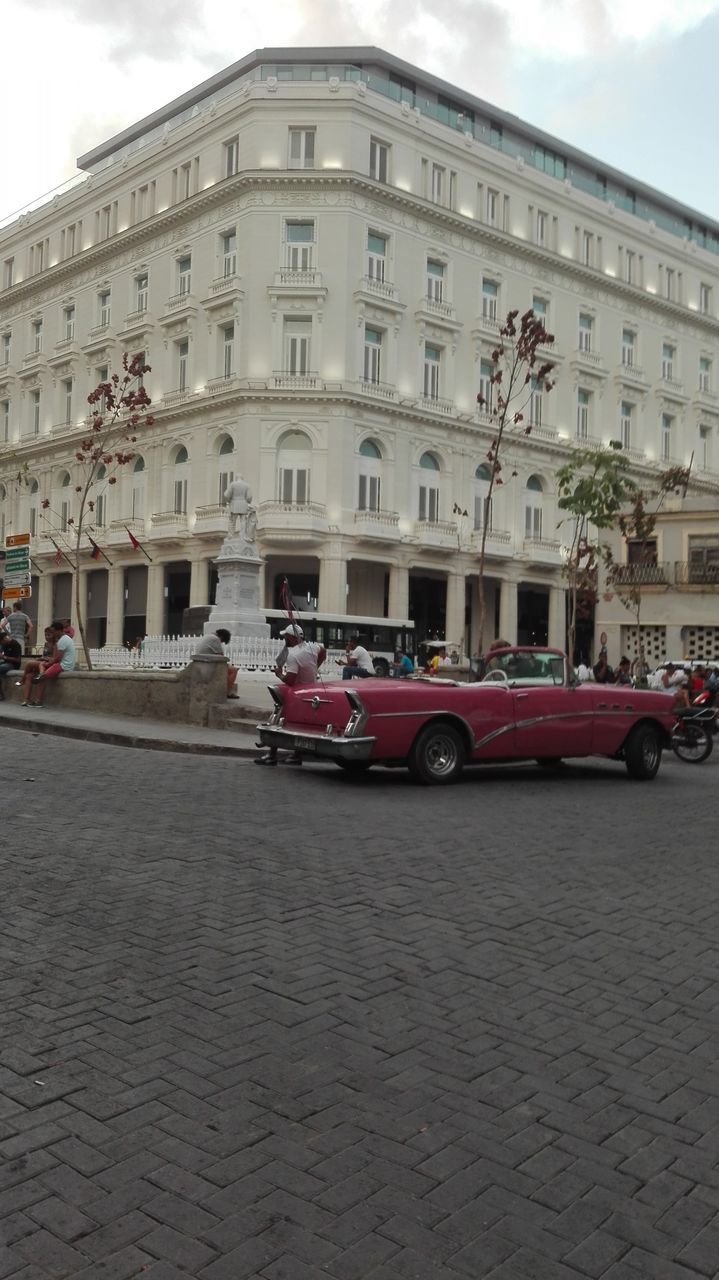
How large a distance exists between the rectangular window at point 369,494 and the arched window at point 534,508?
31.5 ft

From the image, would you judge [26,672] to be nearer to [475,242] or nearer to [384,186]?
[384,186]

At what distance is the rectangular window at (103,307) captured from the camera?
4990 centimetres

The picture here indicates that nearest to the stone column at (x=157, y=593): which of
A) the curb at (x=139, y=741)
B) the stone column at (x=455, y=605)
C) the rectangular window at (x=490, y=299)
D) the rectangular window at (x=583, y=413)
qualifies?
the stone column at (x=455, y=605)

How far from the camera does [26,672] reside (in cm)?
1820

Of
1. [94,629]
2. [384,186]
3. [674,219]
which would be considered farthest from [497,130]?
[94,629]

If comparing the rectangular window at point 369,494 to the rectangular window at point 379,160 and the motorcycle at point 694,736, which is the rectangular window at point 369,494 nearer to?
the rectangular window at point 379,160

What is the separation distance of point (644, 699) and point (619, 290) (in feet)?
153

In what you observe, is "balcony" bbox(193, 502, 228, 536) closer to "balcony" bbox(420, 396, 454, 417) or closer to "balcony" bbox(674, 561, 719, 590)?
"balcony" bbox(420, 396, 454, 417)

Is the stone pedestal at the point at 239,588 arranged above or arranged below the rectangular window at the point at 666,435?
below

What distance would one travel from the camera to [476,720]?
10406mm

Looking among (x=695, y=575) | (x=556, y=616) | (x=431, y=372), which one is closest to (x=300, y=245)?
(x=431, y=372)

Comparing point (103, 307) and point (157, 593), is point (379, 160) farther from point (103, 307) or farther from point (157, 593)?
point (157, 593)

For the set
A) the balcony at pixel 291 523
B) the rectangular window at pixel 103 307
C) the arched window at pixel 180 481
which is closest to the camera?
the balcony at pixel 291 523

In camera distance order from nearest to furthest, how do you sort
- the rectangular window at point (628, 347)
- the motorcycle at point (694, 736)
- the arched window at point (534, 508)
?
the motorcycle at point (694, 736)
the arched window at point (534, 508)
the rectangular window at point (628, 347)
